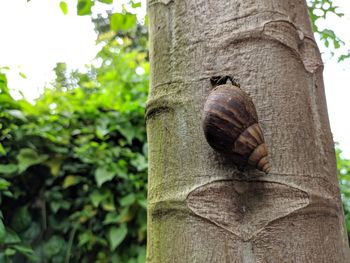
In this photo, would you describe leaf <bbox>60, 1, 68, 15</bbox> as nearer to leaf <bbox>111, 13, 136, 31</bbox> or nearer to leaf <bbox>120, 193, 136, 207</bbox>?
leaf <bbox>111, 13, 136, 31</bbox>

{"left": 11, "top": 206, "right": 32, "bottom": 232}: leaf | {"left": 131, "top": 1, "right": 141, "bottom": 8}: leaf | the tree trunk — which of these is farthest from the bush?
the tree trunk

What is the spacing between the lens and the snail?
504 mm

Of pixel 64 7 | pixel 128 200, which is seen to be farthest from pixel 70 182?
pixel 64 7

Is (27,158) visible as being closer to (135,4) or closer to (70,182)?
(70,182)

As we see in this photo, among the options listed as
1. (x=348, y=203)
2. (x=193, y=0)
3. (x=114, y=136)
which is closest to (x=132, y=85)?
(x=114, y=136)

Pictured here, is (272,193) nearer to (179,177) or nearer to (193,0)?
(179,177)

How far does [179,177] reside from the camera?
1.76ft

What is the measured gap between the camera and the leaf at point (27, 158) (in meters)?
1.72

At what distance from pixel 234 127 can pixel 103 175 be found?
130 centimetres

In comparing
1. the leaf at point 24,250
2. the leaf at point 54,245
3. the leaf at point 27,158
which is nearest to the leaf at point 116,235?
the leaf at point 54,245

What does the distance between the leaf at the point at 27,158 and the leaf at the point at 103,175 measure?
0.23m

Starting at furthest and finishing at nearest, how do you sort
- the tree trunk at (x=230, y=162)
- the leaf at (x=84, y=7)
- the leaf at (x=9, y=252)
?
the leaf at (x=9, y=252) < the leaf at (x=84, y=7) < the tree trunk at (x=230, y=162)

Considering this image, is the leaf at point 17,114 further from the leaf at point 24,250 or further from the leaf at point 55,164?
the leaf at point 24,250

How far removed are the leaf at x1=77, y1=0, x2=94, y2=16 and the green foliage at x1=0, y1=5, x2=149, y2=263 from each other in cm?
54
